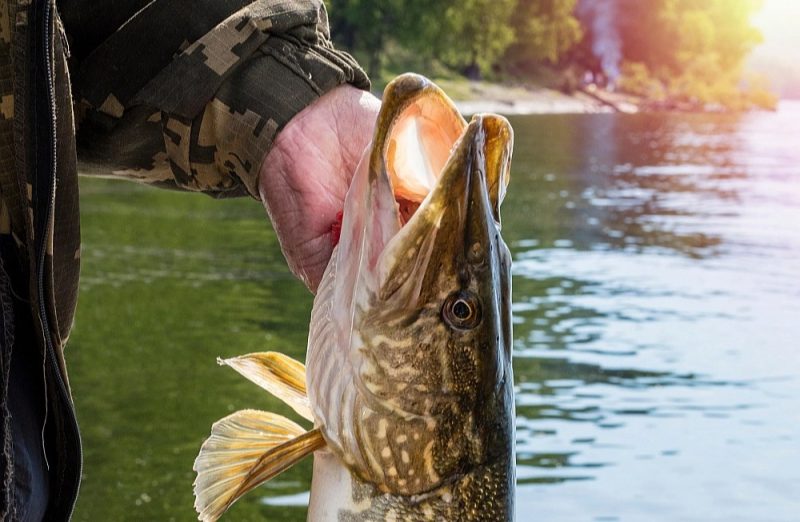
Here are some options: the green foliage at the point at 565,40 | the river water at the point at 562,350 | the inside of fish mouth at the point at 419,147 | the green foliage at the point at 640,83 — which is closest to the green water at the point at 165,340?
the river water at the point at 562,350

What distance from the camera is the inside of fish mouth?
2150mm

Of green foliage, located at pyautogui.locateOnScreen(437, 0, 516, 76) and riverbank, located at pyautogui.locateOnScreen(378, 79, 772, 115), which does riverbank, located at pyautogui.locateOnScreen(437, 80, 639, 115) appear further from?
green foliage, located at pyautogui.locateOnScreen(437, 0, 516, 76)

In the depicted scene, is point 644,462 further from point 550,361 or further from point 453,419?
point 453,419

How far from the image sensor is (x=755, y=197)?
99.2 ft

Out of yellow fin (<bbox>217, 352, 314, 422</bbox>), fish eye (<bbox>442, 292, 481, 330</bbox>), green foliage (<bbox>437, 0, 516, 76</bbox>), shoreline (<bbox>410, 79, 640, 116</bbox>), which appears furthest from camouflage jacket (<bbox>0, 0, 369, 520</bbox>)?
green foliage (<bbox>437, 0, 516, 76</bbox>)

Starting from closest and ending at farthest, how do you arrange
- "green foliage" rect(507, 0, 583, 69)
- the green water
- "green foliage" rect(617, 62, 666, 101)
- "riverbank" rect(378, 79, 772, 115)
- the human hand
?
the human hand, the green water, "riverbank" rect(378, 79, 772, 115), "green foliage" rect(507, 0, 583, 69), "green foliage" rect(617, 62, 666, 101)

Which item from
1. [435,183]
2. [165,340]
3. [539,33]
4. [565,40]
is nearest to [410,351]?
[435,183]

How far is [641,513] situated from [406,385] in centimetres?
805

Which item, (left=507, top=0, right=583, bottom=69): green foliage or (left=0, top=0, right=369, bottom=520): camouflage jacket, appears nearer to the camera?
(left=0, top=0, right=369, bottom=520): camouflage jacket

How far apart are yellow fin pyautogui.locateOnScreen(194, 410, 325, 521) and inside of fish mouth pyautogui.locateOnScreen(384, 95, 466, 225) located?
1.45 ft

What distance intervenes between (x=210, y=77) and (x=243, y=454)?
0.76 meters

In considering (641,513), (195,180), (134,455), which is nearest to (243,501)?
(134,455)

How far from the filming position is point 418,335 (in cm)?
218

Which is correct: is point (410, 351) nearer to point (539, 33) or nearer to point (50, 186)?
point (50, 186)
